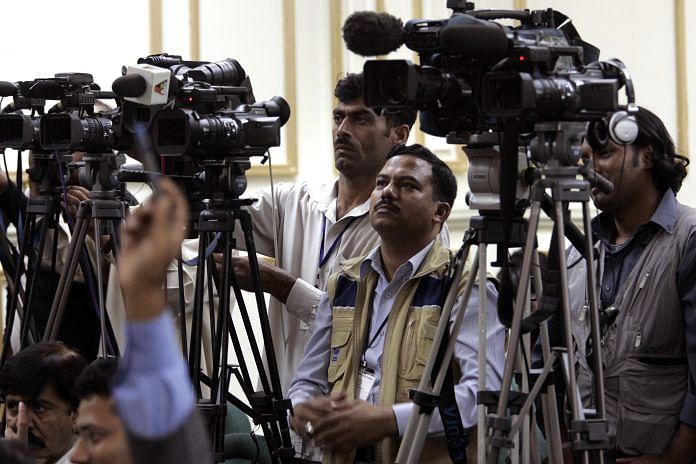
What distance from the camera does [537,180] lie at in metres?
2.21

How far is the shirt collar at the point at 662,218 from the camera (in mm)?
2703

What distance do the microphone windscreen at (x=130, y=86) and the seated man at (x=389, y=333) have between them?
635mm

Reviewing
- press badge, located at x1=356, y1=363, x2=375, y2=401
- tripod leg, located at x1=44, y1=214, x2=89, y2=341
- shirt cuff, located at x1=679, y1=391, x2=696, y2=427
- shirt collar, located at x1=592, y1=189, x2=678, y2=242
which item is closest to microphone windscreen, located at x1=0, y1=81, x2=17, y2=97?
tripod leg, located at x1=44, y1=214, x2=89, y2=341

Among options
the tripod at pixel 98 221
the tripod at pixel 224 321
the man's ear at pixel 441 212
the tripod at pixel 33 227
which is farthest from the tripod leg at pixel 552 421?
the tripod at pixel 33 227

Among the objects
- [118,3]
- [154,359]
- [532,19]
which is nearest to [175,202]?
[154,359]

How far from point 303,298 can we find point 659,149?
0.93 meters

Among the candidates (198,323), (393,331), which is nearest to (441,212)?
(393,331)

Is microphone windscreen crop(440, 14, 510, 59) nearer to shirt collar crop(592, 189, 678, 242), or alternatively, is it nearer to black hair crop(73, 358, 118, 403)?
shirt collar crop(592, 189, 678, 242)

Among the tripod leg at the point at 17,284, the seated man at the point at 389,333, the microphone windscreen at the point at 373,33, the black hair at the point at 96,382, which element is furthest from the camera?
the tripod leg at the point at 17,284

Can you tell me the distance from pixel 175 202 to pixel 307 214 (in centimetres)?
199

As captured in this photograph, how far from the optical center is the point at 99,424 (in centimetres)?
152

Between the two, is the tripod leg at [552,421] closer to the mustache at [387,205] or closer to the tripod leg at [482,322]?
the tripod leg at [482,322]

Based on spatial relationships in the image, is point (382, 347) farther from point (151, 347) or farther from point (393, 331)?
point (151, 347)

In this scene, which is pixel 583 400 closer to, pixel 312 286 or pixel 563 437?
pixel 563 437
